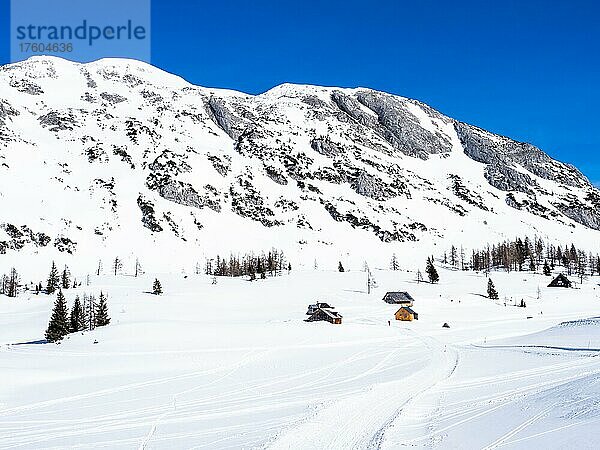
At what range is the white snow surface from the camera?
1794cm

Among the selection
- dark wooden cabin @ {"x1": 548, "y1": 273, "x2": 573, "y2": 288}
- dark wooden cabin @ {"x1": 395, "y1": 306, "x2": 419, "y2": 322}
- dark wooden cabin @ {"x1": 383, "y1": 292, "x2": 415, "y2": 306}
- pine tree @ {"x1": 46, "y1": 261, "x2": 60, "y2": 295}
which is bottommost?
dark wooden cabin @ {"x1": 395, "y1": 306, "x2": 419, "y2": 322}

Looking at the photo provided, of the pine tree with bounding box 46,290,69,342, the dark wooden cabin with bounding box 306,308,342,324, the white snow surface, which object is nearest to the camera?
the white snow surface

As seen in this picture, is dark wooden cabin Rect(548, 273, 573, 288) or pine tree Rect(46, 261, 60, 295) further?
dark wooden cabin Rect(548, 273, 573, 288)

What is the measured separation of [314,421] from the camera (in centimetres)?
2050

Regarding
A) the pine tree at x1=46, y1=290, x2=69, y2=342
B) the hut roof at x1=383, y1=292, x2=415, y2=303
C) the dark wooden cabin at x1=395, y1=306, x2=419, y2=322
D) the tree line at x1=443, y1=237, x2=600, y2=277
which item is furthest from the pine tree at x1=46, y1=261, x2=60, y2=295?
the tree line at x1=443, y1=237, x2=600, y2=277

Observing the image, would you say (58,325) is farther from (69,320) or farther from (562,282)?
(562,282)

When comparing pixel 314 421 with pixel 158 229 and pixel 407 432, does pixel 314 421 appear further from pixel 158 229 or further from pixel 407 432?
pixel 158 229

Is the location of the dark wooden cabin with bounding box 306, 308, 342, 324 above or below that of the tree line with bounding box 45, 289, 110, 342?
below

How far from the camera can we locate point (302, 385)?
3047 cm

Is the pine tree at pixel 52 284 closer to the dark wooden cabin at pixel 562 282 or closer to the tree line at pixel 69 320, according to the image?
the tree line at pixel 69 320

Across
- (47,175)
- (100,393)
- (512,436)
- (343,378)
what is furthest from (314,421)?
(47,175)

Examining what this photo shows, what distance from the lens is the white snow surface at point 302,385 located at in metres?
17.9

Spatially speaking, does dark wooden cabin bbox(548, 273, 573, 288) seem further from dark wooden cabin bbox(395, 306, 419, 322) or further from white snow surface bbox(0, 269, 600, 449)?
dark wooden cabin bbox(395, 306, 419, 322)

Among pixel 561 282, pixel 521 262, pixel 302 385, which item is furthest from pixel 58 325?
pixel 521 262
